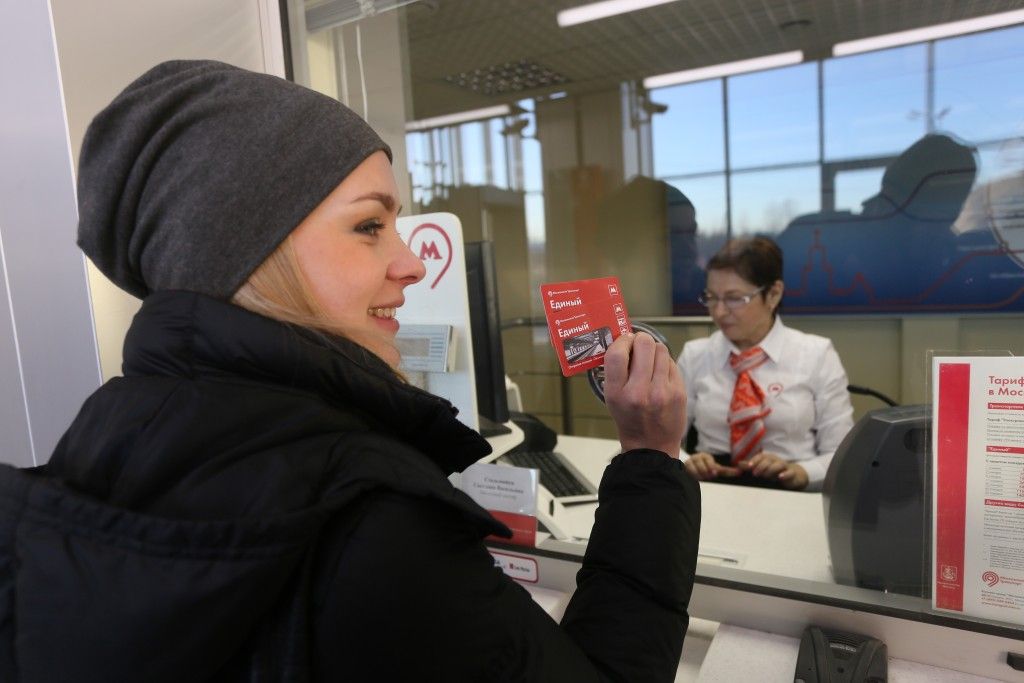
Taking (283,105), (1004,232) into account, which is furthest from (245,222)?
(1004,232)

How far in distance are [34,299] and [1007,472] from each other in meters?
1.71

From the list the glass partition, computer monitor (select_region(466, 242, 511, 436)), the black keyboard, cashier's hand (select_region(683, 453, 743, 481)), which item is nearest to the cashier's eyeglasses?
the glass partition

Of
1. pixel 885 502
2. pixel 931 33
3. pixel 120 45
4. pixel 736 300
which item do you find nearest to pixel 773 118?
pixel 931 33

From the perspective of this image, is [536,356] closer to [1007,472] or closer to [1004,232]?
[1004,232]

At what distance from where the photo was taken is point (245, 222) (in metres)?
0.60

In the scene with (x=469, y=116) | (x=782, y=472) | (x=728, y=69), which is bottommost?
(x=782, y=472)

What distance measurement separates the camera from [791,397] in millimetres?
1938

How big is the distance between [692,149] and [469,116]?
1.24m

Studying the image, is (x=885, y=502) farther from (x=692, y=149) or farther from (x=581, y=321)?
(x=692, y=149)

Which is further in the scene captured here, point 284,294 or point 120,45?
point 120,45

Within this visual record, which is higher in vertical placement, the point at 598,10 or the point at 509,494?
the point at 598,10

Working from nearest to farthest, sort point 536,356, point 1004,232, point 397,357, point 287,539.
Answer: point 287,539 < point 397,357 < point 1004,232 < point 536,356

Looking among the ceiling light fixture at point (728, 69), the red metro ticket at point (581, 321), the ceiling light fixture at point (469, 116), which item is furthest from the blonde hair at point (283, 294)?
the ceiling light fixture at point (728, 69)

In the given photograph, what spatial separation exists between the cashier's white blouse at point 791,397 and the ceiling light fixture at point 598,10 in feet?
3.85
